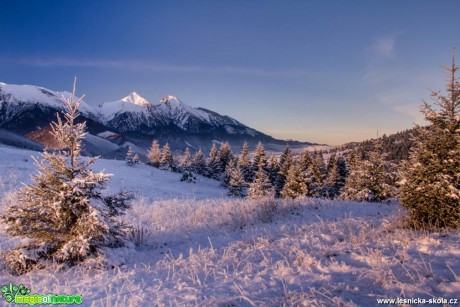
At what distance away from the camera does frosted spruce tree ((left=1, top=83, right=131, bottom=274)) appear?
4.93m

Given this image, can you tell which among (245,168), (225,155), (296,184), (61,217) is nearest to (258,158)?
(245,168)

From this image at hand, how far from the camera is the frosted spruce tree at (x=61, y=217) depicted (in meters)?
4.93

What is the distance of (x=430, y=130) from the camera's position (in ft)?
25.1

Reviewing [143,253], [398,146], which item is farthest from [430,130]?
[398,146]

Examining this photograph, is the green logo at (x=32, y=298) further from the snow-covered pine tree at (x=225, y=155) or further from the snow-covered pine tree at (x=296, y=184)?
the snow-covered pine tree at (x=225, y=155)

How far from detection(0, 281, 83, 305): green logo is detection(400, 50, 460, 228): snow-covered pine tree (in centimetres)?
680

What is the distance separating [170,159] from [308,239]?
55999 millimetres

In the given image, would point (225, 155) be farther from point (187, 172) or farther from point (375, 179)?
point (375, 179)

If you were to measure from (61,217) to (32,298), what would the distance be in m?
1.78

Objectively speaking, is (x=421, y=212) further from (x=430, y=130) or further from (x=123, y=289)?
(x=123, y=289)

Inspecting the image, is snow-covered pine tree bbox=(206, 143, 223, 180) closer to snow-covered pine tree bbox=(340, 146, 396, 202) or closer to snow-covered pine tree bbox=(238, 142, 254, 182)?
snow-covered pine tree bbox=(238, 142, 254, 182)

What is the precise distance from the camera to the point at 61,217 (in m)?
5.17

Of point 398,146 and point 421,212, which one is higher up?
point 398,146

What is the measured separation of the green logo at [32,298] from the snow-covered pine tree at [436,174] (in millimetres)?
6800
